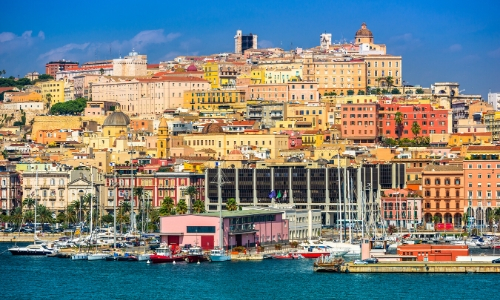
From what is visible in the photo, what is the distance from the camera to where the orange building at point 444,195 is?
3561 inches

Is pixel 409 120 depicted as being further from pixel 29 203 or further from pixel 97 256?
pixel 97 256

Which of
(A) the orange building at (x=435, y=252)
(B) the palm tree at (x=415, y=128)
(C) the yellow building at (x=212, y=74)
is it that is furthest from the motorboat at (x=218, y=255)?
(C) the yellow building at (x=212, y=74)

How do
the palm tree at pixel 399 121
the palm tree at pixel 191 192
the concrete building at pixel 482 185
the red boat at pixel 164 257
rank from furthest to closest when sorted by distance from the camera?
1. the palm tree at pixel 399 121
2. the palm tree at pixel 191 192
3. the concrete building at pixel 482 185
4. the red boat at pixel 164 257

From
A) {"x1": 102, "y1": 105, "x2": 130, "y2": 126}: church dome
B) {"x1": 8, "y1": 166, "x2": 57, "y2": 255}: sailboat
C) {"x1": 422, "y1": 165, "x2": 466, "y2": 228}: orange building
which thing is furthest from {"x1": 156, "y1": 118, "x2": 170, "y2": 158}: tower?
{"x1": 8, "y1": 166, "x2": 57, "y2": 255}: sailboat

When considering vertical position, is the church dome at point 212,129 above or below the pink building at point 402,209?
above

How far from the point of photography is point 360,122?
362ft

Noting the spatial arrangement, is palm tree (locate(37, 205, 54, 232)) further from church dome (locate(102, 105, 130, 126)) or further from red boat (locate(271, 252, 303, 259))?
red boat (locate(271, 252, 303, 259))

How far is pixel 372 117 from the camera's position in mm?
110188

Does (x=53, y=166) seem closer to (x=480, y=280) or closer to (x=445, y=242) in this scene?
(x=445, y=242)

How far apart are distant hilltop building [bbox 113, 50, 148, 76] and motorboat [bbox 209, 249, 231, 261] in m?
71.4

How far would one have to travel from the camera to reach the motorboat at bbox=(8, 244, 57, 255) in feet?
263

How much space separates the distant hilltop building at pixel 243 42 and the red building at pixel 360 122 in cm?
5850

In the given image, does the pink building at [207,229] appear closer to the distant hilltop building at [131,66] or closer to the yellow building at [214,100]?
the yellow building at [214,100]

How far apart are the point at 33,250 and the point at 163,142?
28.9m
